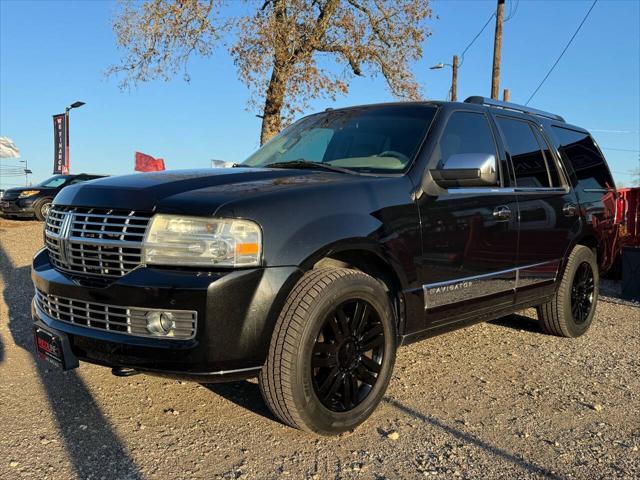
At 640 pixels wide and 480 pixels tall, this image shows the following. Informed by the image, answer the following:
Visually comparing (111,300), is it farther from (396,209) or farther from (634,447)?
(634,447)

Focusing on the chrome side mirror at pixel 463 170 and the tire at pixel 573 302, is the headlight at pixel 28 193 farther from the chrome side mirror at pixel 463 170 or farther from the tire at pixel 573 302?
the chrome side mirror at pixel 463 170

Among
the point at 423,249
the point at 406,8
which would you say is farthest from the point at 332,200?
the point at 406,8

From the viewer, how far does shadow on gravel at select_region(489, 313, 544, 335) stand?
5531 mm

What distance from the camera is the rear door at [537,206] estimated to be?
4.36 meters

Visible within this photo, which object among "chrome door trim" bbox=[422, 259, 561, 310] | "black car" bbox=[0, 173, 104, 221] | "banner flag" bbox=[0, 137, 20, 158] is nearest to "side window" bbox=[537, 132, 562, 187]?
"chrome door trim" bbox=[422, 259, 561, 310]

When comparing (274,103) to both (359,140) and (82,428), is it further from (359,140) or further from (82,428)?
(82,428)

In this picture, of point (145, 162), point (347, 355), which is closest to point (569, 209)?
point (347, 355)

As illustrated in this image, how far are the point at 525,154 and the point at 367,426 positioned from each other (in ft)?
8.85

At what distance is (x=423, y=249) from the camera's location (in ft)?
11.1

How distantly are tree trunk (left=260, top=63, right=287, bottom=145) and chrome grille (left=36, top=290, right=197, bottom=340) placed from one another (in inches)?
458

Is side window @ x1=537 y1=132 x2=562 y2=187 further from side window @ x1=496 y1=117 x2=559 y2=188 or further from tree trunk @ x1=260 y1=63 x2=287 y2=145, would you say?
tree trunk @ x1=260 y1=63 x2=287 y2=145

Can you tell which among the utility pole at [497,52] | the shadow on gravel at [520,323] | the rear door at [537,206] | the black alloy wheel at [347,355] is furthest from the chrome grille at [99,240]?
the utility pole at [497,52]

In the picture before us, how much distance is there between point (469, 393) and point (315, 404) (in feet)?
4.43

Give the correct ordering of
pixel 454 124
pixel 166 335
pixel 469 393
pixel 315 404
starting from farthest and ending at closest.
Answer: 1. pixel 454 124
2. pixel 469 393
3. pixel 315 404
4. pixel 166 335
